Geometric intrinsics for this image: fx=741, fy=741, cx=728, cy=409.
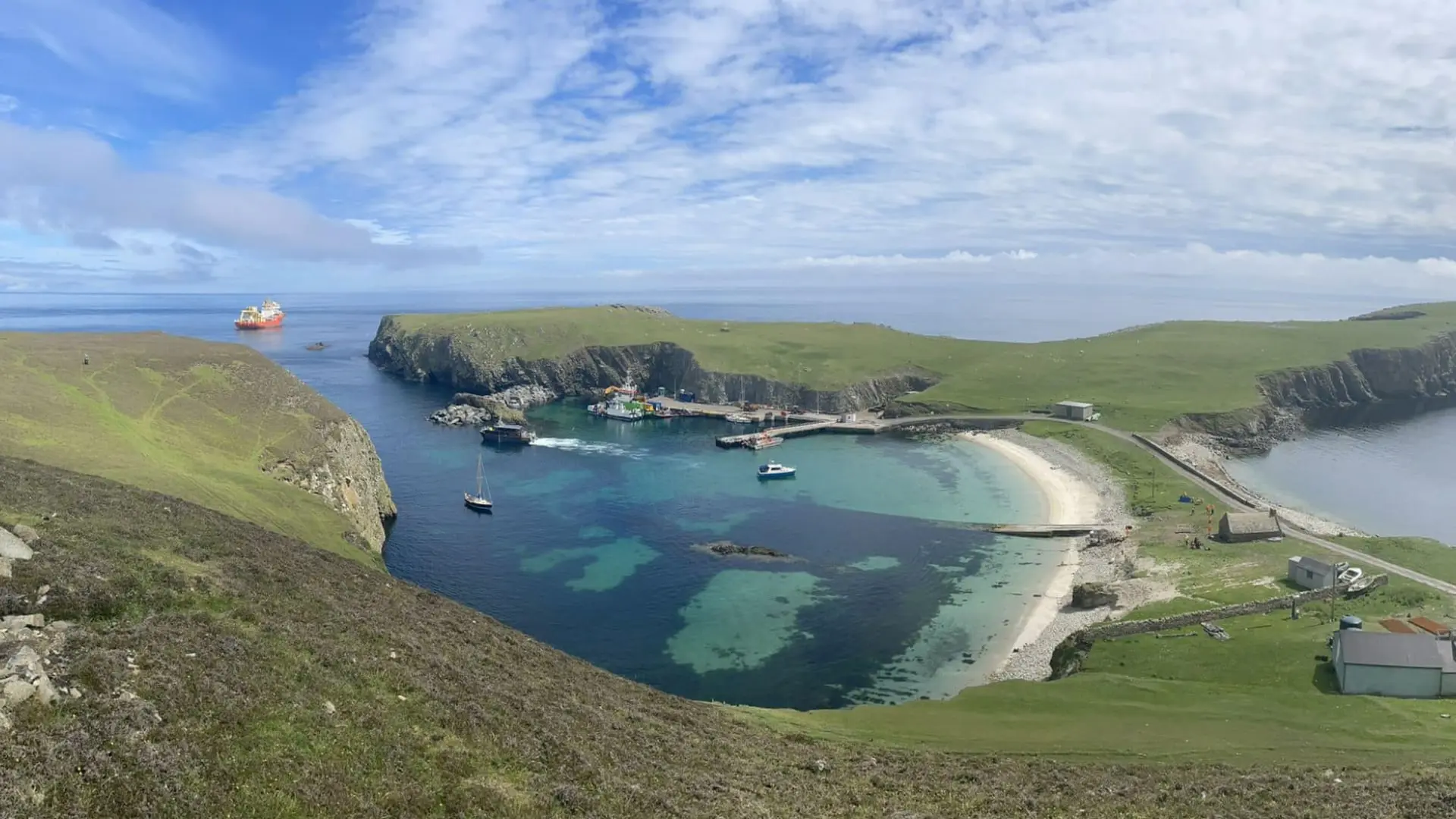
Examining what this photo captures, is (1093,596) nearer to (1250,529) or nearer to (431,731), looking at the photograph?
(1250,529)

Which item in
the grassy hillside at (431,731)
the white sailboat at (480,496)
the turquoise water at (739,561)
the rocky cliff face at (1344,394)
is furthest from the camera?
the rocky cliff face at (1344,394)

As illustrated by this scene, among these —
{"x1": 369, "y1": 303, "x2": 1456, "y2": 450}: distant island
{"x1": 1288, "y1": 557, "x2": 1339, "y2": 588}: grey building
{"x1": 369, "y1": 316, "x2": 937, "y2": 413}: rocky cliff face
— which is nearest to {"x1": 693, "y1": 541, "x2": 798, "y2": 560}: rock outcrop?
{"x1": 1288, "y1": 557, "x2": 1339, "y2": 588}: grey building

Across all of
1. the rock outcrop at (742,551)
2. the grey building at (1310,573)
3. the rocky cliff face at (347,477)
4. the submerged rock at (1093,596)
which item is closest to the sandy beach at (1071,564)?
the submerged rock at (1093,596)

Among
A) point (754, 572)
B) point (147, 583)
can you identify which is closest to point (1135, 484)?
point (754, 572)

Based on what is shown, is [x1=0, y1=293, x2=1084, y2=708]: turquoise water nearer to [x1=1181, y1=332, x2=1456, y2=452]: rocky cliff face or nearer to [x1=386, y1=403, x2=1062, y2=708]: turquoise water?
[x1=386, y1=403, x2=1062, y2=708]: turquoise water

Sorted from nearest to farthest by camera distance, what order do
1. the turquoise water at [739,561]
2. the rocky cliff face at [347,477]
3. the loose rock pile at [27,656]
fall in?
the loose rock pile at [27,656], the turquoise water at [739,561], the rocky cliff face at [347,477]

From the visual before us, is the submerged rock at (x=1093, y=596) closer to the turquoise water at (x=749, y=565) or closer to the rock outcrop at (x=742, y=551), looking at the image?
the turquoise water at (x=749, y=565)

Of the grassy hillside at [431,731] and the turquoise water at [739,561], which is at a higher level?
the grassy hillside at [431,731]
